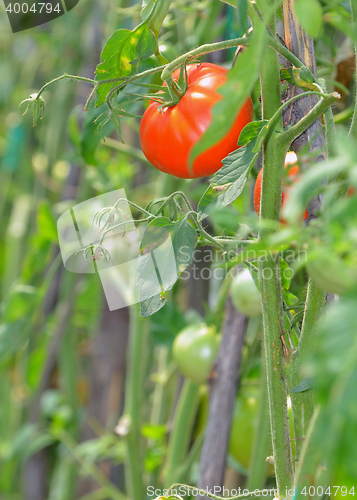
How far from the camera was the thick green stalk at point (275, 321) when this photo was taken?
0.75 feet

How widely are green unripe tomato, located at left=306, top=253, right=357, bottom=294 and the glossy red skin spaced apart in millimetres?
125

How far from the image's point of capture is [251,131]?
225 millimetres

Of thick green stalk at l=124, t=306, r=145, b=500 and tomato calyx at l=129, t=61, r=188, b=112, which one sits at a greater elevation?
tomato calyx at l=129, t=61, r=188, b=112

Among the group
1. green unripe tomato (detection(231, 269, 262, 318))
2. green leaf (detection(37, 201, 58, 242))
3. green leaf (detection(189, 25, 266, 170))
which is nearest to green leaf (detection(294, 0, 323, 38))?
green leaf (detection(189, 25, 266, 170))

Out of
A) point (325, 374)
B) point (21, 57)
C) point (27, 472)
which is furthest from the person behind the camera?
point (21, 57)

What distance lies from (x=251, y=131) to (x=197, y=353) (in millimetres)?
359

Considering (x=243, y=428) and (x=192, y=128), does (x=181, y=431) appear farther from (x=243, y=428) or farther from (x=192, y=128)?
(x=192, y=128)

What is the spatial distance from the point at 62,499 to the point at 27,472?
169mm

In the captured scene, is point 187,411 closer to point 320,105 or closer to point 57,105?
point 320,105

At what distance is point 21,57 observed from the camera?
1438mm

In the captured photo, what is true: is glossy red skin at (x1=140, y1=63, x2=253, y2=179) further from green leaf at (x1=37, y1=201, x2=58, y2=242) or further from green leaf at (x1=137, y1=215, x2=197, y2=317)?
green leaf at (x1=37, y1=201, x2=58, y2=242)

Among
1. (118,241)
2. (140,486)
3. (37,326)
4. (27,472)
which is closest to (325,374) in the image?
(118,241)

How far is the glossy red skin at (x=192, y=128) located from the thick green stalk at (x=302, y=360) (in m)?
0.09

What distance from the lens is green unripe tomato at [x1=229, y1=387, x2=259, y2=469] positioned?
1.89 feet
